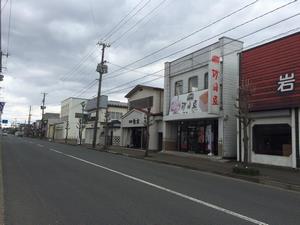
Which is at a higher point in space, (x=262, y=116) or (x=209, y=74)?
(x=209, y=74)

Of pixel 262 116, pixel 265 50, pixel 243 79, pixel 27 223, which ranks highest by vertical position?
pixel 265 50

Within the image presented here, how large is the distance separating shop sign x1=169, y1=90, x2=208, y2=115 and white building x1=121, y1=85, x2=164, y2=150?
3.98 m

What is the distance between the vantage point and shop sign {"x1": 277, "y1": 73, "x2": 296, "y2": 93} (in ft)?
67.8

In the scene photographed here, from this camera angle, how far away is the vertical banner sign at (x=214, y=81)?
26.7 meters

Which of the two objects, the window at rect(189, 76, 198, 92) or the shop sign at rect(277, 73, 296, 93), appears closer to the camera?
the shop sign at rect(277, 73, 296, 93)

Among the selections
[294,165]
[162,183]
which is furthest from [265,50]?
[162,183]

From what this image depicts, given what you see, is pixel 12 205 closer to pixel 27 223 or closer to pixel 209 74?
pixel 27 223

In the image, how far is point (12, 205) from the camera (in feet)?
28.3

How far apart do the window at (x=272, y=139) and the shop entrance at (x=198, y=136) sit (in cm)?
517

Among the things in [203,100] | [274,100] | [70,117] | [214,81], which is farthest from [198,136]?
[70,117]

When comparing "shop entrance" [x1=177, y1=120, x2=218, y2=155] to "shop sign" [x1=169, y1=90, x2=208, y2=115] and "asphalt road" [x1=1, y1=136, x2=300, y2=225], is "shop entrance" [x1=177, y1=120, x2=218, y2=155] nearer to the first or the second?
"shop sign" [x1=169, y1=90, x2=208, y2=115]

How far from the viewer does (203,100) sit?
28.5 meters

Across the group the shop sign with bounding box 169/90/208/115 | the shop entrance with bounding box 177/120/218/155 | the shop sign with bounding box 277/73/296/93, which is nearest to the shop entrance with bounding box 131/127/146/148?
the shop entrance with bounding box 177/120/218/155

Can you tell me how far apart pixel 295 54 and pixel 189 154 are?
12.4 m
